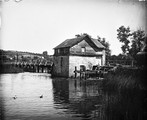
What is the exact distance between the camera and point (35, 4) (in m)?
3.44

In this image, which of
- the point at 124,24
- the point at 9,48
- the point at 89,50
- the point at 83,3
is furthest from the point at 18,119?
the point at 89,50

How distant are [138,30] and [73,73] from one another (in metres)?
4.98

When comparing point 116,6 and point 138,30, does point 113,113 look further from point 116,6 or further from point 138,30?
point 116,6

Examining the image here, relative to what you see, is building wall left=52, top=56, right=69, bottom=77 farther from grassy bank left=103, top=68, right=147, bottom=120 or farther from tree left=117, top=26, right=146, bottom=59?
tree left=117, top=26, right=146, bottom=59

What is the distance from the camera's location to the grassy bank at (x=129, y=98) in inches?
129

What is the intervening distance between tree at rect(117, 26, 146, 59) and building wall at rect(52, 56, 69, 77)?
15.4 feet

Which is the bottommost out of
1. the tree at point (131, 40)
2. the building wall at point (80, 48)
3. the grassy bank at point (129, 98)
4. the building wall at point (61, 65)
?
the grassy bank at point (129, 98)

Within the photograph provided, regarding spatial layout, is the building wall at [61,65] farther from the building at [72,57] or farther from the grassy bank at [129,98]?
the grassy bank at [129,98]

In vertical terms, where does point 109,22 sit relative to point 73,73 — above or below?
above

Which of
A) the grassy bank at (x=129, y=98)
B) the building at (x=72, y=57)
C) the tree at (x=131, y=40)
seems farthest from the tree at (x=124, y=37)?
the building at (x=72, y=57)

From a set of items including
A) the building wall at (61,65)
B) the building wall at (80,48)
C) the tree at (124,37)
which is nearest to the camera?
the tree at (124,37)

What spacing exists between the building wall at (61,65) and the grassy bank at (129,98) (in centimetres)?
458

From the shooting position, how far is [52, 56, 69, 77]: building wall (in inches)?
336

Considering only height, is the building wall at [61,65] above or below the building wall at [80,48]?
below
